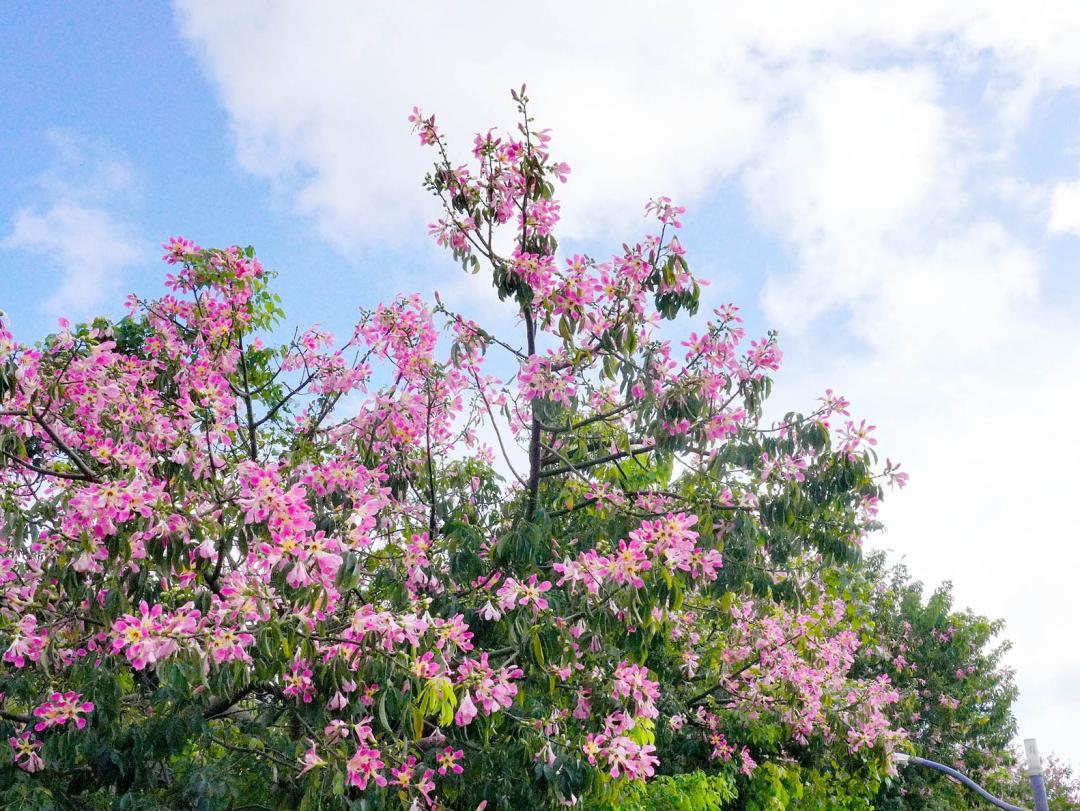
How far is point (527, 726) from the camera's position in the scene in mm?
5078

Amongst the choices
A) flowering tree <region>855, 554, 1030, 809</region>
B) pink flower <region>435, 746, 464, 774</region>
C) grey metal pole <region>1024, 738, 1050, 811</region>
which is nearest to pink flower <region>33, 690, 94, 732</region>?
pink flower <region>435, 746, 464, 774</region>

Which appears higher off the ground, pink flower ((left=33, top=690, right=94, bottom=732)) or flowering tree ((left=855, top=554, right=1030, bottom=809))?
flowering tree ((left=855, top=554, right=1030, bottom=809))

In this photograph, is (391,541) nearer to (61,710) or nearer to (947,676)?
(61,710)

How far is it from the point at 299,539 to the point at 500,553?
1.89 m

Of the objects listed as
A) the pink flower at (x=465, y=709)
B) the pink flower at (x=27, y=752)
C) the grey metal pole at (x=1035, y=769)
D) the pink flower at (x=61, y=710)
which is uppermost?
the grey metal pole at (x=1035, y=769)

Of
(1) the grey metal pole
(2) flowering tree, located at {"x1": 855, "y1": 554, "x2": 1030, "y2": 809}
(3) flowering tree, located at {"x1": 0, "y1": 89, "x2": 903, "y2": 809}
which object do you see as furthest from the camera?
(2) flowering tree, located at {"x1": 855, "y1": 554, "x2": 1030, "y2": 809}

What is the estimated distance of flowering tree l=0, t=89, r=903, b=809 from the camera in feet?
13.4

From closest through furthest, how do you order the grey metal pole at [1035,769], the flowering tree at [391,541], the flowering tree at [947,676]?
the flowering tree at [391,541] < the grey metal pole at [1035,769] < the flowering tree at [947,676]

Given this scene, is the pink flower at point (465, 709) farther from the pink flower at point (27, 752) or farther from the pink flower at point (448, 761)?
the pink flower at point (27, 752)

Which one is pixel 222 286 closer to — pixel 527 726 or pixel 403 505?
pixel 403 505

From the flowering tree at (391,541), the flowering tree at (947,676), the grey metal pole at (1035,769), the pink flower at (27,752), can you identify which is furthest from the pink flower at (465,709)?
the flowering tree at (947,676)

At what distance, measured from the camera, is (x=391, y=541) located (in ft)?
19.9

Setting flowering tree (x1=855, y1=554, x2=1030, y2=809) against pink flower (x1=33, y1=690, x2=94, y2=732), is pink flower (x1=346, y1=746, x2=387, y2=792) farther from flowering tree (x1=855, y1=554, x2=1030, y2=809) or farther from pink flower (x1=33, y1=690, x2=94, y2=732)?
flowering tree (x1=855, y1=554, x2=1030, y2=809)

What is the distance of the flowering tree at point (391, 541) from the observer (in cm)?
409
